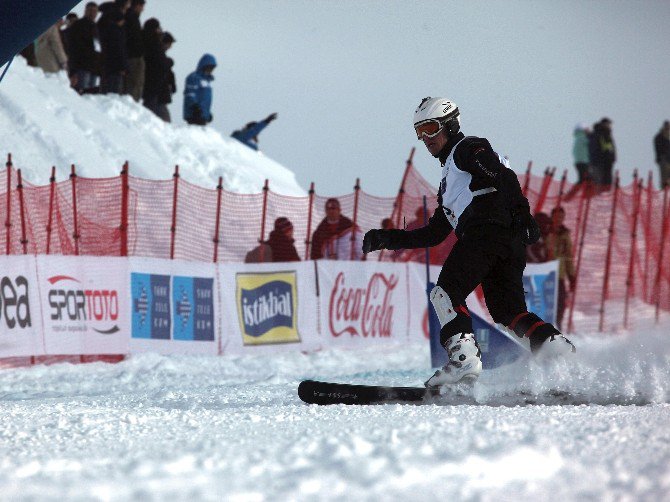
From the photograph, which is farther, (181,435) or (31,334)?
(31,334)

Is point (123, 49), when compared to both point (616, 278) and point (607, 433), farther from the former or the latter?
point (607, 433)

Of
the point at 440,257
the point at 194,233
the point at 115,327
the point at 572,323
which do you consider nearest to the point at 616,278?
the point at 572,323

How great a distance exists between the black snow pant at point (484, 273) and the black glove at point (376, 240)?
461 millimetres

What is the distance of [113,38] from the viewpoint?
15102 millimetres

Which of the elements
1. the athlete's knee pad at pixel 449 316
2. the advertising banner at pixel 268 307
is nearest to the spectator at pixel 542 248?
the advertising banner at pixel 268 307

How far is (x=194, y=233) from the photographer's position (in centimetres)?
1181

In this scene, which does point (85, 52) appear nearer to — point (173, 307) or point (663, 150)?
point (173, 307)

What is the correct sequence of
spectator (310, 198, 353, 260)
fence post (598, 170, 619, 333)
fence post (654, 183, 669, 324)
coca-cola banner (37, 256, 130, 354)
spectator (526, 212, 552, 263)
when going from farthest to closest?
fence post (654, 183, 669, 324) → fence post (598, 170, 619, 333) → spectator (526, 212, 552, 263) → spectator (310, 198, 353, 260) → coca-cola banner (37, 256, 130, 354)

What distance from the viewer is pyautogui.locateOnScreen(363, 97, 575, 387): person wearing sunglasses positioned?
513 cm

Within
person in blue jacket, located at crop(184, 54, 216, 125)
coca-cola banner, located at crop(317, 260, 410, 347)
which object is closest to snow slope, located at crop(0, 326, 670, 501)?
coca-cola banner, located at crop(317, 260, 410, 347)

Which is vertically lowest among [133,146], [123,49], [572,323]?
[572,323]

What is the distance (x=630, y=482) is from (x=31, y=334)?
23.9 ft

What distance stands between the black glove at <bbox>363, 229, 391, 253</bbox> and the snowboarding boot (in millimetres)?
760

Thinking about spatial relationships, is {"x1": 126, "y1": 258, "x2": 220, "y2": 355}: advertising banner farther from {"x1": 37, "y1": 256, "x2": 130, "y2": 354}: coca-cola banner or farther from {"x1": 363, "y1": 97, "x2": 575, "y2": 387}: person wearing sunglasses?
{"x1": 363, "y1": 97, "x2": 575, "y2": 387}: person wearing sunglasses
